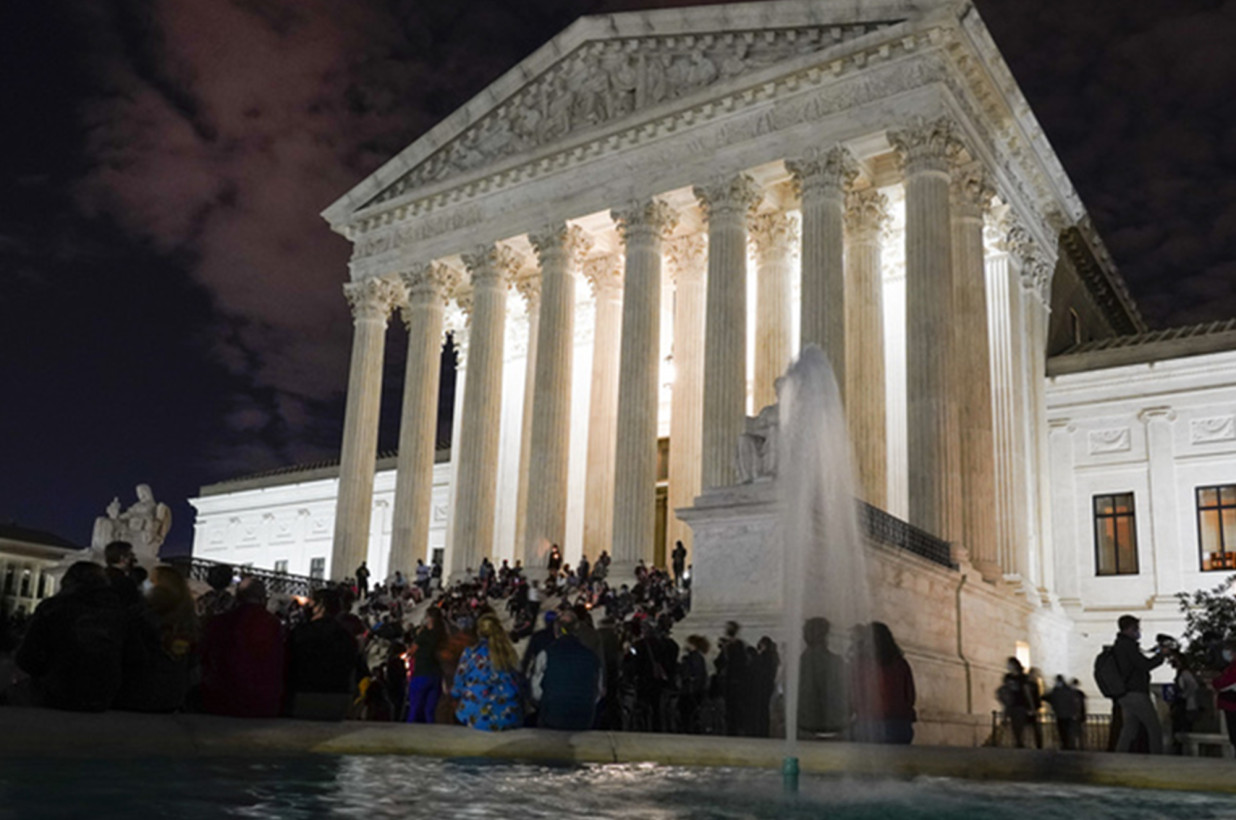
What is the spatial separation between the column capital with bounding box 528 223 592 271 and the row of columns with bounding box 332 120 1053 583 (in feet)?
0.15

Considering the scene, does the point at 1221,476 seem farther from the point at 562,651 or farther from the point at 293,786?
the point at 293,786

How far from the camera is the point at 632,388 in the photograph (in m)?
29.3

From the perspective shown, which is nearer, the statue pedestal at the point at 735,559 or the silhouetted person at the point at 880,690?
the silhouetted person at the point at 880,690

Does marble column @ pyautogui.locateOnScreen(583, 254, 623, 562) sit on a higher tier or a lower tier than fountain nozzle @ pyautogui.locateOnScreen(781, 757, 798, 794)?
higher

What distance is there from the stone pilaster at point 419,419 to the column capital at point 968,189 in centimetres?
1534

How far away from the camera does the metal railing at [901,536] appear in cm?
1997

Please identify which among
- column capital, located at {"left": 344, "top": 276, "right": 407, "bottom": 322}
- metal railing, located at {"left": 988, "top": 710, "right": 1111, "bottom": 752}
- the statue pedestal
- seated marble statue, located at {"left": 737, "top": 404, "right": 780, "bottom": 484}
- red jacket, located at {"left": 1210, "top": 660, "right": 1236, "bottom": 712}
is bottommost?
metal railing, located at {"left": 988, "top": 710, "right": 1111, "bottom": 752}

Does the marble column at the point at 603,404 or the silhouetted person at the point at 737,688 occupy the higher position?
the marble column at the point at 603,404

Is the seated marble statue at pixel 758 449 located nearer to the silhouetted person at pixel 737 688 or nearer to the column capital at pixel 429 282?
the silhouetted person at pixel 737 688

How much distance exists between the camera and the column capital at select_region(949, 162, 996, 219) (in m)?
27.5

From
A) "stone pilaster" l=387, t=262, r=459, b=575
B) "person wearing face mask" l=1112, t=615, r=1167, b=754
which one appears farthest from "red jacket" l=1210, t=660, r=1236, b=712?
"stone pilaster" l=387, t=262, r=459, b=575

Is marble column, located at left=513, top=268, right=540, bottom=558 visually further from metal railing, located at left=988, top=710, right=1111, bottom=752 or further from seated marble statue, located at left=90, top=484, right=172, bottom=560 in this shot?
metal railing, located at left=988, top=710, right=1111, bottom=752

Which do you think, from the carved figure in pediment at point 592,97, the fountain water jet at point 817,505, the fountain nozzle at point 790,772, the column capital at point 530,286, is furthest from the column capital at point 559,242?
the fountain nozzle at point 790,772

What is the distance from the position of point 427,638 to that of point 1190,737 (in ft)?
31.7
